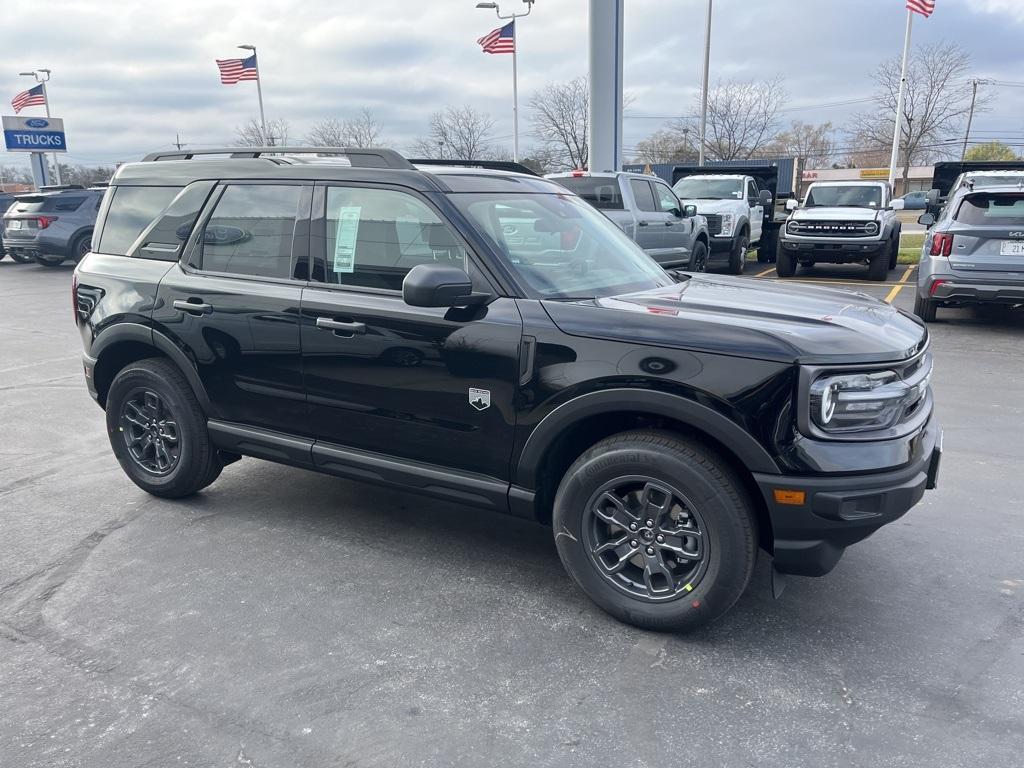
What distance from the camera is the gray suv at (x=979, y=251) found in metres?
8.70

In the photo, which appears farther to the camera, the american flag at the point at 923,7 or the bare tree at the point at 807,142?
the bare tree at the point at 807,142

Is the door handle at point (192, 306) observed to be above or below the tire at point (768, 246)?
above

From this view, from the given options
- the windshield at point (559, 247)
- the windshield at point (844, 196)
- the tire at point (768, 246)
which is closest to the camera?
the windshield at point (559, 247)

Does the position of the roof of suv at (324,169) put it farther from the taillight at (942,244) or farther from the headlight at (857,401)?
the taillight at (942,244)

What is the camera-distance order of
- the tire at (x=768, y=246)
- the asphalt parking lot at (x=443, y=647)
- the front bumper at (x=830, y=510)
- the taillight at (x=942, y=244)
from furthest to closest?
the tire at (x=768, y=246)
the taillight at (x=942, y=244)
the front bumper at (x=830, y=510)
the asphalt parking lot at (x=443, y=647)

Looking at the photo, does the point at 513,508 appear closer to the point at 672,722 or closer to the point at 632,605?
the point at 632,605

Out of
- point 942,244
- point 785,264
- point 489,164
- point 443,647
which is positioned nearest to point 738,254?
point 785,264

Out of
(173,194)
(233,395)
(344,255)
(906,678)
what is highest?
(173,194)

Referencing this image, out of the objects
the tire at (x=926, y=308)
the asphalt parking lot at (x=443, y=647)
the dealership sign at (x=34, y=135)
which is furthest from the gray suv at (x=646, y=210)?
the dealership sign at (x=34, y=135)

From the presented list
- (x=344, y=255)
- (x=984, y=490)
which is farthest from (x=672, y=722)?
(x=984, y=490)

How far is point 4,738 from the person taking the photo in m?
2.59

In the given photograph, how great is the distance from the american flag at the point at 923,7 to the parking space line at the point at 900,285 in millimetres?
10763

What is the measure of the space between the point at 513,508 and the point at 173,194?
269 cm

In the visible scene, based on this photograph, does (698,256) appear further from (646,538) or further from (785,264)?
(646,538)
